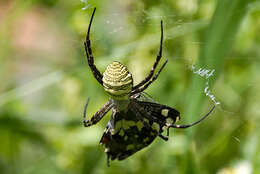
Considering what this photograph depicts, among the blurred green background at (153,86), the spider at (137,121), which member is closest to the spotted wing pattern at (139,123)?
the spider at (137,121)

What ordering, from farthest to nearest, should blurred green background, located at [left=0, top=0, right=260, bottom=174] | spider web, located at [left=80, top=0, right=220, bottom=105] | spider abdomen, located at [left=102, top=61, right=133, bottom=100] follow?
blurred green background, located at [left=0, top=0, right=260, bottom=174]
spider web, located at [left=80, top=0, right=220, bottom=105]
spider abdomen, located at [left=102, top=61, right=133, bottom=100]

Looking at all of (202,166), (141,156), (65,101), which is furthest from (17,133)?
(202,166)

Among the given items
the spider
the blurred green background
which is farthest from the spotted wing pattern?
the blurred green background

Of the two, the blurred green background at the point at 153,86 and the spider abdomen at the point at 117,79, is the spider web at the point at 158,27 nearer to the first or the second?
the blurred green background at the point at 153,86

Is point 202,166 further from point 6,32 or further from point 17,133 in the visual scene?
point 6,32

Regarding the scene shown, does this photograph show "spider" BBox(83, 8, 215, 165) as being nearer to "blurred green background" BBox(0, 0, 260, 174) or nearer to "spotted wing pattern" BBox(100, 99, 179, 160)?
"spotted wing pattern" BBox(100, 99, 179, 160)

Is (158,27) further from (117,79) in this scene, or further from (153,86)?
(117,79)
